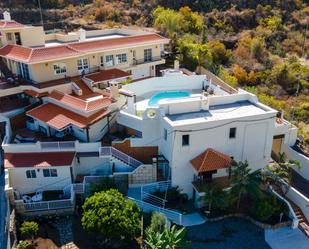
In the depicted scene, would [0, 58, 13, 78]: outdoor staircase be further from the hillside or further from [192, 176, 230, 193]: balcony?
[192, 176, 230, 193]: balcony

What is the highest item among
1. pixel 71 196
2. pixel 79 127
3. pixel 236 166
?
pixel 79 127

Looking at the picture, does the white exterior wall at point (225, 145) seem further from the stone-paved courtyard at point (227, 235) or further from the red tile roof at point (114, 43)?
the red tile roof at point (114, 43)

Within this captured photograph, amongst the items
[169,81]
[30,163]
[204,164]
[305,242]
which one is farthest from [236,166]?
[30,163]

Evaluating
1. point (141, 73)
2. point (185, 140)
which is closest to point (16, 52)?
point (141, 73)

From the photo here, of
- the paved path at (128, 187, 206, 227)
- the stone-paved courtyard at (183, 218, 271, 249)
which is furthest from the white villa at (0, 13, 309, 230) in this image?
the stone-paved courtyard at (183, 218, 271, 249)

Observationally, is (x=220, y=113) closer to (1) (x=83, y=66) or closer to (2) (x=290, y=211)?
(2) (x=290, y=211)

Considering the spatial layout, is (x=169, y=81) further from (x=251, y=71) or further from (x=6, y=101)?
(x=251, y=71)
